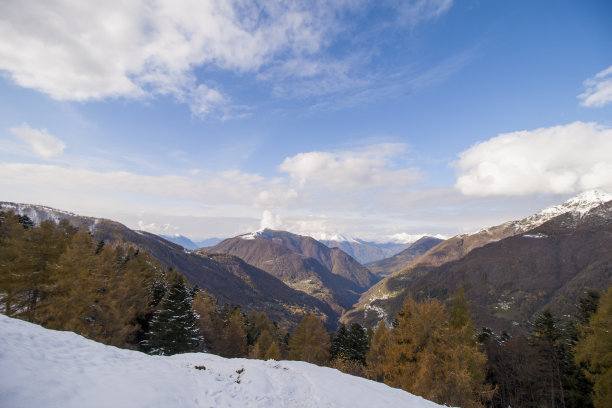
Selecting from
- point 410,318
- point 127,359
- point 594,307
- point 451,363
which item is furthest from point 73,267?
point 594,307

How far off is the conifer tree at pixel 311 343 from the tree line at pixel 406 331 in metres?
0.78

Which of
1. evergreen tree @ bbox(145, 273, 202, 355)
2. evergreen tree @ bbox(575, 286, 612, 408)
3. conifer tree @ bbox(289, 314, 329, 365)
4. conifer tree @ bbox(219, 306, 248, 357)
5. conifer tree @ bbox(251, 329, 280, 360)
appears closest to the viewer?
evergreen tree @ bbox(575, 286, 612, 408)

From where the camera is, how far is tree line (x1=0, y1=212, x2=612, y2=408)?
72.2 feet

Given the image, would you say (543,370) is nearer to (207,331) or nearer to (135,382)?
(135,382)

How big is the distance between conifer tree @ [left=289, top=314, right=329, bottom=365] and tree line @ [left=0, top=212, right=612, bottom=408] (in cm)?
78

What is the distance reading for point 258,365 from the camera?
1847 centimetres

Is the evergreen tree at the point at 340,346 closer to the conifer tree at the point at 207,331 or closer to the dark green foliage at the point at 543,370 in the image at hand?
the conifer tree at the point at 207,331

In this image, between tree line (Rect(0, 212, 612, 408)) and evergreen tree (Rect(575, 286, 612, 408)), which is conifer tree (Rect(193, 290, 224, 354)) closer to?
tree line (Rect(0, 212, 612, 408))

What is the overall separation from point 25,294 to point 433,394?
4000 cm

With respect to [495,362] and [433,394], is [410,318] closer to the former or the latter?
[433,394]

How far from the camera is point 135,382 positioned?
9.76 meters

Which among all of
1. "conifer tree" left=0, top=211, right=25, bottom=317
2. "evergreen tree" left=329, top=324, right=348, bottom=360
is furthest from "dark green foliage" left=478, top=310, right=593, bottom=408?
"conifer tree" left=0, top=211, right=25, bottom=317

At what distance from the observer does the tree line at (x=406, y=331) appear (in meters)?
22.0

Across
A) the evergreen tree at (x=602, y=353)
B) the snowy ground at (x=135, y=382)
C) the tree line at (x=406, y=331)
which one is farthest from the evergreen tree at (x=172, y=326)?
the evergreen tree at (x=602, y=353)
